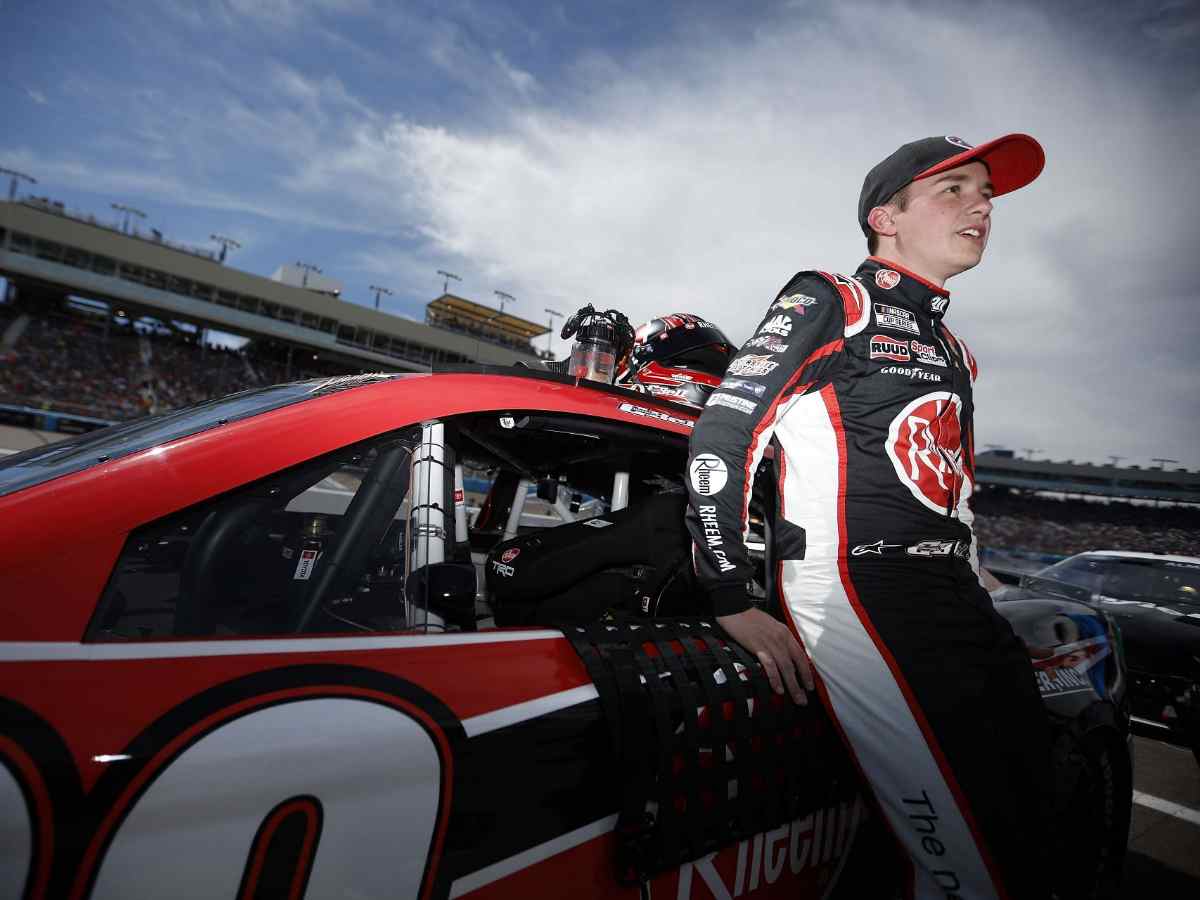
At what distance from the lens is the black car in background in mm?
3985

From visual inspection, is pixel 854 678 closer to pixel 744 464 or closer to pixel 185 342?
pixel 744 464

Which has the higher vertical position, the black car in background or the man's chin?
the man's chin

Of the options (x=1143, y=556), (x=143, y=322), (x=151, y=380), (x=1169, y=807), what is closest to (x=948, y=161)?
(x=1169, y=807)

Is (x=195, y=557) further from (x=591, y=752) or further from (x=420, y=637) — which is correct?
(x=591, y=752)

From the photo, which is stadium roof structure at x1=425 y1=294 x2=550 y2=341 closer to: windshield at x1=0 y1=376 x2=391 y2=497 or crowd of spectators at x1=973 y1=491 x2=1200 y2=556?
crowd of spectators at x1=973 y1=491 x2=1200 y2=556

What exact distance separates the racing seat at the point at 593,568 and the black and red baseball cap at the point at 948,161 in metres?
0.96

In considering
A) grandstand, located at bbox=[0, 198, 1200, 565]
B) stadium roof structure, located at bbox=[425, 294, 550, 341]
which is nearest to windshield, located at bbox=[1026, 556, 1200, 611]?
grandstand, located at bbox=[0, 198, 1200, 565]

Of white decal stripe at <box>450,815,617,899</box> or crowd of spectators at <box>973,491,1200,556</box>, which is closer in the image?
white decal stripe at <box>450,815,617,899</box>

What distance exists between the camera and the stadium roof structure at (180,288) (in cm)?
3325

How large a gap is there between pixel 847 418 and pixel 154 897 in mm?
1390

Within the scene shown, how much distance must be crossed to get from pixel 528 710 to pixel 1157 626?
5.16m

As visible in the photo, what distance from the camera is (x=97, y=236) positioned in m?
34.3

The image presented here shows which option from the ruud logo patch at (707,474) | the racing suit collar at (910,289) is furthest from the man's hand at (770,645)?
the racing suit collar at (910,289)

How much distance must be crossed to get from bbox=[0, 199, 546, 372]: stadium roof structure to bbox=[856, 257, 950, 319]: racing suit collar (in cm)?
2907
